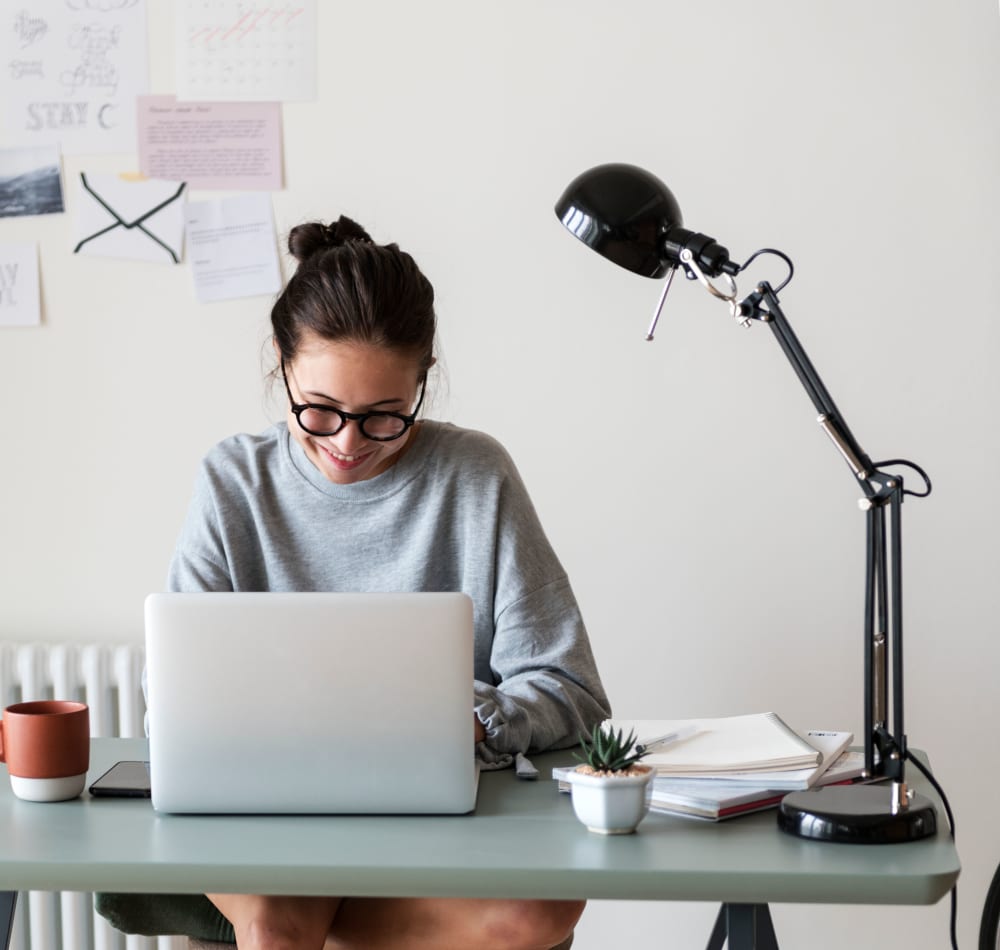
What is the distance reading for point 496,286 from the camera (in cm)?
220

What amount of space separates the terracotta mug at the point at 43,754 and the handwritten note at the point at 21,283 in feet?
4.25

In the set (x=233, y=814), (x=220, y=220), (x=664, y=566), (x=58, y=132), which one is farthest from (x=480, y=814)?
(x=58, y=132)

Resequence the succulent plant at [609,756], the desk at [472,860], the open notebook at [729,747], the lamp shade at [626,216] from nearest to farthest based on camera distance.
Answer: the desk at [472,860]
the succulent plant at [609,756]
the open notebook at [729,747]
the lamp shade at [626,216]

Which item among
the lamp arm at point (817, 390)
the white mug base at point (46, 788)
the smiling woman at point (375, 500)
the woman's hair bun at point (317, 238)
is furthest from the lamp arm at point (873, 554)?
the white mug base at point (46, 788)

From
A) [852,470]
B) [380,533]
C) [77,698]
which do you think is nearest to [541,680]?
[380,533]

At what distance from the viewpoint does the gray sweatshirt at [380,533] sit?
1.58 metres

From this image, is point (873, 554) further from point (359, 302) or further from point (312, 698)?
point (359, 302)

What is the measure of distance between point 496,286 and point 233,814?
126 cm

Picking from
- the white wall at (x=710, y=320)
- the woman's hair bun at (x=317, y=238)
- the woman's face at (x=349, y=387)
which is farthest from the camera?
the white wall at (x=710, y=320)

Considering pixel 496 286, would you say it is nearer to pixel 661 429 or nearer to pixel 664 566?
pixel 661 429

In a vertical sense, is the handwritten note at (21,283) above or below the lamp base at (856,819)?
above

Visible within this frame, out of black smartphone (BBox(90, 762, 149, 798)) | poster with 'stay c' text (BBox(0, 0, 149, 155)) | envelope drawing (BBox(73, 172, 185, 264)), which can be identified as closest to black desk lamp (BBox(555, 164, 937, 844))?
black smartphone (BBox(90, 762, 149, 798))

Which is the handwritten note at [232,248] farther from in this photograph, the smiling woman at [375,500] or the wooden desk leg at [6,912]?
the wooden desk leg at [6,912]

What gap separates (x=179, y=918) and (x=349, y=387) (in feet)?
2.13
